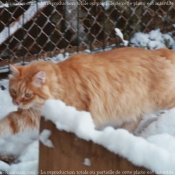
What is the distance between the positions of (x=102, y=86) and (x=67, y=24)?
76.4 inches

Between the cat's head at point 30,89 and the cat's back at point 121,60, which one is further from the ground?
the cat's back at point 121,60

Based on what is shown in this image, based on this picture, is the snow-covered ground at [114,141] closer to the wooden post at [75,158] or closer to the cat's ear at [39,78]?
the wooden post at [75,158]

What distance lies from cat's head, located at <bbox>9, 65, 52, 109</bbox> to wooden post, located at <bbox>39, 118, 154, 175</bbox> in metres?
0.99

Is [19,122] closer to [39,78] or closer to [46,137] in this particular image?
[39,78]

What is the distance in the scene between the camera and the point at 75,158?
2455 mm

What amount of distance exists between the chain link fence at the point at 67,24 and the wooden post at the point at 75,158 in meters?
2.75

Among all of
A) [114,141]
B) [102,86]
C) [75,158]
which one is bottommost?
[102,86]

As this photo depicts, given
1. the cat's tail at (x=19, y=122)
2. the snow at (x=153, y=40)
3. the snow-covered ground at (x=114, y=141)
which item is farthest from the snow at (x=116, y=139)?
the snow at (x=153, y=40)

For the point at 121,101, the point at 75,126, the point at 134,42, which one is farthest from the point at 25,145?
the point at 134,42

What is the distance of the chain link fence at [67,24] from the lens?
5.45 m

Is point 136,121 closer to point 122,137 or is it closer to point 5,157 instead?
point 5,157

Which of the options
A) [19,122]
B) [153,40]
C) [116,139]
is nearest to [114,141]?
[116,139]

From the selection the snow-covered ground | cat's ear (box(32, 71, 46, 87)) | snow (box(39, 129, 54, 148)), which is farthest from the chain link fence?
snow (box(39, 129, 54, 148))

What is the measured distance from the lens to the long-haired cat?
3682mm
